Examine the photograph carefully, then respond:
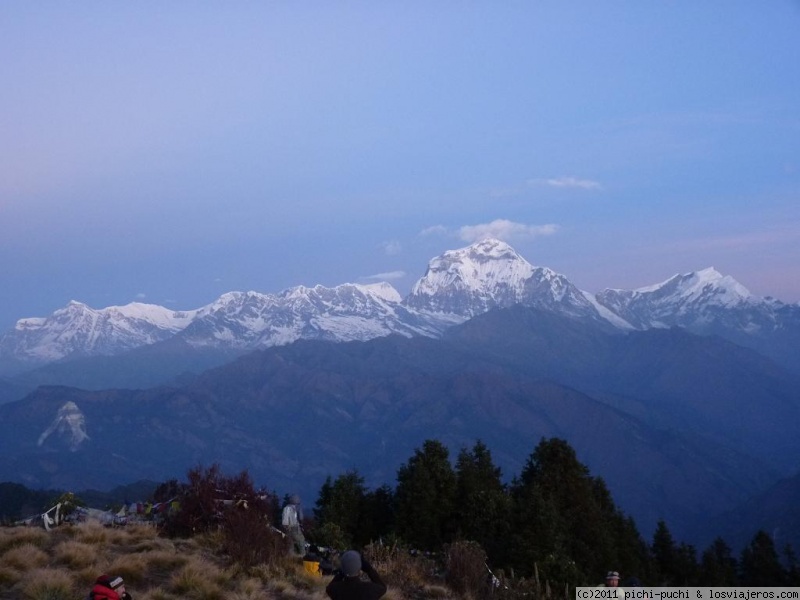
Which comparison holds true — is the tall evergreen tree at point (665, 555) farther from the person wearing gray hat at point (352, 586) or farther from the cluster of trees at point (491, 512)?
the person wearing gray hat at point (352, 586)

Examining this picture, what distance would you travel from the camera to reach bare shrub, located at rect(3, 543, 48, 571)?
14422mm

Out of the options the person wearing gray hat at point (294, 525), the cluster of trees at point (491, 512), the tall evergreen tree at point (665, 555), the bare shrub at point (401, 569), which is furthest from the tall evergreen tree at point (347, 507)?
the tall evergreen tree at point (665, 555)

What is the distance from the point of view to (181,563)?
15539 millimetres

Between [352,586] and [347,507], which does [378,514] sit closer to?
[347,507]

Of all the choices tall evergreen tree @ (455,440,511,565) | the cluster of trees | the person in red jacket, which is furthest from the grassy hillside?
tall evergreen tree @ (455,440,511,565)

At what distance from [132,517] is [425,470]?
17504 mm

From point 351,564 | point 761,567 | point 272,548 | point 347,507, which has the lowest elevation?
point 761,567

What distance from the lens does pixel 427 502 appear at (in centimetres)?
3688

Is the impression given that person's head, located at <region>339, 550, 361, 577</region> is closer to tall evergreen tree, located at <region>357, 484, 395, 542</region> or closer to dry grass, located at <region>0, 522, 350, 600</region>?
dry grass, located at <region>0, 522, 350, 600</region>

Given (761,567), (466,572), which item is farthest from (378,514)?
(761,567)

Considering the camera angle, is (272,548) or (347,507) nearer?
(272,548)

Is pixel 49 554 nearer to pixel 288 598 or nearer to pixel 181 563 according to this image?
pixel 181 563

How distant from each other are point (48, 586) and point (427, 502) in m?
25.8

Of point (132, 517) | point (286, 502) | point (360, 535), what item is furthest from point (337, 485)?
point (286, 502)
